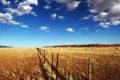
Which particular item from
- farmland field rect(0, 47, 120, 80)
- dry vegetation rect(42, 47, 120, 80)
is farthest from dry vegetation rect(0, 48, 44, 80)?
dry vegetation rect(42, 47, 120, 80)

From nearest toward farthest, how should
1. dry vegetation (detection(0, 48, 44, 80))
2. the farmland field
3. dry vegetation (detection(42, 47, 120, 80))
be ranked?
dry vegetation (detection(0, 48, 44, 80)), the farmland field, dry vegetation (detection(42, 47, 120, 80))

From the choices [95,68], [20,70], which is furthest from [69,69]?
[20,70]

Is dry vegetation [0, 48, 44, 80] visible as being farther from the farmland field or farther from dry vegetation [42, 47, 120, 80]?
dry vegetation [42, 47, 120, 80]

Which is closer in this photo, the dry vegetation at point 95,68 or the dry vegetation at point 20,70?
the dry vegetation at point 20,70

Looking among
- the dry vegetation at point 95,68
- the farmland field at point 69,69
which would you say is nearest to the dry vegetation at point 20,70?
the farmland field at point 69,69

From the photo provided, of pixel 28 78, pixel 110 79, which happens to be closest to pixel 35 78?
pixel 28 78

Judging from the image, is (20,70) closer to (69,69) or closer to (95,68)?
(69,69)

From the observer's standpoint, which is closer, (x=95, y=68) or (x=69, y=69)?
(x=69, y=69)

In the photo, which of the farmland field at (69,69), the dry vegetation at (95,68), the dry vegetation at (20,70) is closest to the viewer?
the dry vegetation at (20,70)

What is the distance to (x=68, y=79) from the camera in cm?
1336

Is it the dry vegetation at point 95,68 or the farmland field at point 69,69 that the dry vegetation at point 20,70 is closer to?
the farmland field at point 69,69

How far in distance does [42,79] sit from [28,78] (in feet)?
3.19

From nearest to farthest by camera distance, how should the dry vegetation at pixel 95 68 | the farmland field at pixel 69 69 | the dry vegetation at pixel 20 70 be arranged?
1. the dry vegetation at pixel 20 70
2. the farmland field at pixel 69 69
3. the dry vegetation at pixel 95 68

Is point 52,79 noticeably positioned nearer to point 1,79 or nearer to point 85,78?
point 85,78
